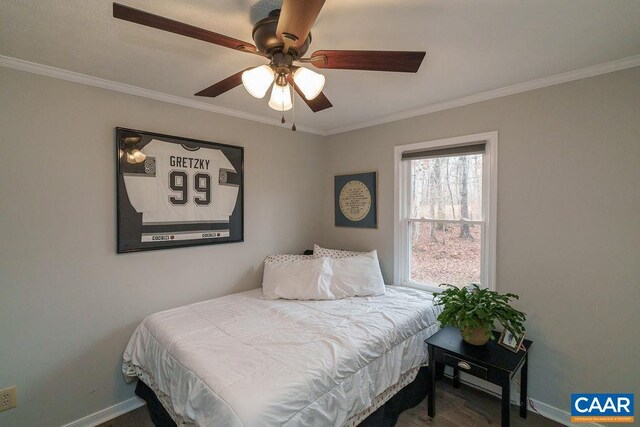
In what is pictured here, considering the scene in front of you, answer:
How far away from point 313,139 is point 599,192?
2531 mm

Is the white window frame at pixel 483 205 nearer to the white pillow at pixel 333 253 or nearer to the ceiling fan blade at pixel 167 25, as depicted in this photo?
the white pillow at pixel 333 253

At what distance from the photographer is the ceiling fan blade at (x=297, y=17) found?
2.95 feet

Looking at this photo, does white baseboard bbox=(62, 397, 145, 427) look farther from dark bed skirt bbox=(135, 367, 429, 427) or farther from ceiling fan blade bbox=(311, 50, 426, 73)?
ceiling fan blade bbox=(311, 50, 426, 73)

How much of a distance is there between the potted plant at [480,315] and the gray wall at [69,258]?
2.03 meters

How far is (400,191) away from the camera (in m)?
2.83

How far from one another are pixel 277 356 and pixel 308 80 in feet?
4.56

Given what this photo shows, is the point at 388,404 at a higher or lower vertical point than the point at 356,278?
lower

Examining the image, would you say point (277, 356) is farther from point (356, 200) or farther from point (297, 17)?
point (356, 200)

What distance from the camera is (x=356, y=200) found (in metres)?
3.14

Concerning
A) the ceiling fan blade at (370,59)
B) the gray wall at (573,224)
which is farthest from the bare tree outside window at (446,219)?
the ceiling fan blade at (370,59)

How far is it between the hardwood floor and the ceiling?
2370 millimetres

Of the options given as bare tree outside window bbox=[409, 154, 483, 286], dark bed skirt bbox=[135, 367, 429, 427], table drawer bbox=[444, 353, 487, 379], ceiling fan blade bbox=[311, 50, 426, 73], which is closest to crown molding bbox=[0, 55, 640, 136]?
bare tree outside window bbox=[409, 154, 483, 286]

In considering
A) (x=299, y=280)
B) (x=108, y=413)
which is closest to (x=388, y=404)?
(x=299, y=280)

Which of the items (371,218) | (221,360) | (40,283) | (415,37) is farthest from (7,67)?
(371,218)
